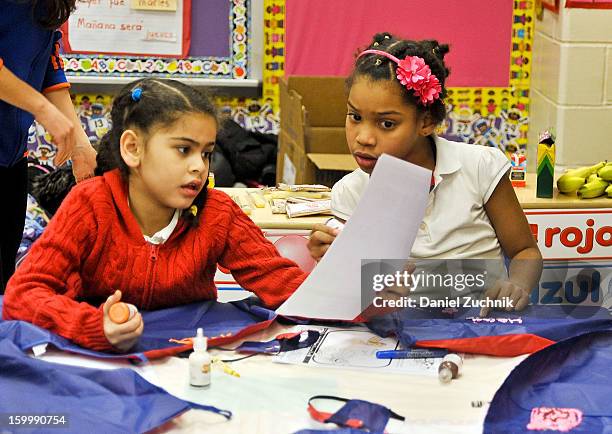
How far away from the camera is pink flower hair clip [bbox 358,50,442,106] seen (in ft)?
6.97

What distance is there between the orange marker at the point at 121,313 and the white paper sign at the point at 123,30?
373 centimetres

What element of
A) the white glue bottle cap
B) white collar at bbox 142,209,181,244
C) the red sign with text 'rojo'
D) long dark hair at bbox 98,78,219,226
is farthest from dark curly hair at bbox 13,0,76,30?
the red sign with text 'rojo'

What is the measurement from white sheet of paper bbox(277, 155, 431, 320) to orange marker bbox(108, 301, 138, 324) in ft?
0.85

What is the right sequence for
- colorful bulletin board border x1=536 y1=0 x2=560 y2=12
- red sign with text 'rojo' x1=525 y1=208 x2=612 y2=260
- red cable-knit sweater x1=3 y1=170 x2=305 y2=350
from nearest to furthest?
red cable-knit sweater x1=3 y1=170 x2=305 y2=350 < red sign with text 'rojo' x1=525 y1=208 x2=612 y2=260 < colorful bulletin board border x1=536 y1=0 x2=560 y2=12

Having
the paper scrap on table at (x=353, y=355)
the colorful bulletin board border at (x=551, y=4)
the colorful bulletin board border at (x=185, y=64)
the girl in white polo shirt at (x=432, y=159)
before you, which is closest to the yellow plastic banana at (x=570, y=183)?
the girl in white polo shirt at (x=432, y=159)

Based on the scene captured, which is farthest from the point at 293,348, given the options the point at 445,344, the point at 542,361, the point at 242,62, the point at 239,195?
the point at 242,62

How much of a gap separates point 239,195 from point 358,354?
1.83 m

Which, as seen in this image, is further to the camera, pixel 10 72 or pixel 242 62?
pixel 242 62

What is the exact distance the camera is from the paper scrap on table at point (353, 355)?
5.49ft

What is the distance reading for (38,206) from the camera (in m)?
4.62

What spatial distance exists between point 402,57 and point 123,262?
30.5 inches

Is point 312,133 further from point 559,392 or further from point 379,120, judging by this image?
point 559,392

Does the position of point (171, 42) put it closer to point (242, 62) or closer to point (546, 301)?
point (242, 62)

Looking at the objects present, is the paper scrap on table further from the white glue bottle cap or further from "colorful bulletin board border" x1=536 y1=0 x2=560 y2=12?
"colorful bulletin board border" x1=536 y1=0 x2=560 y2=12
